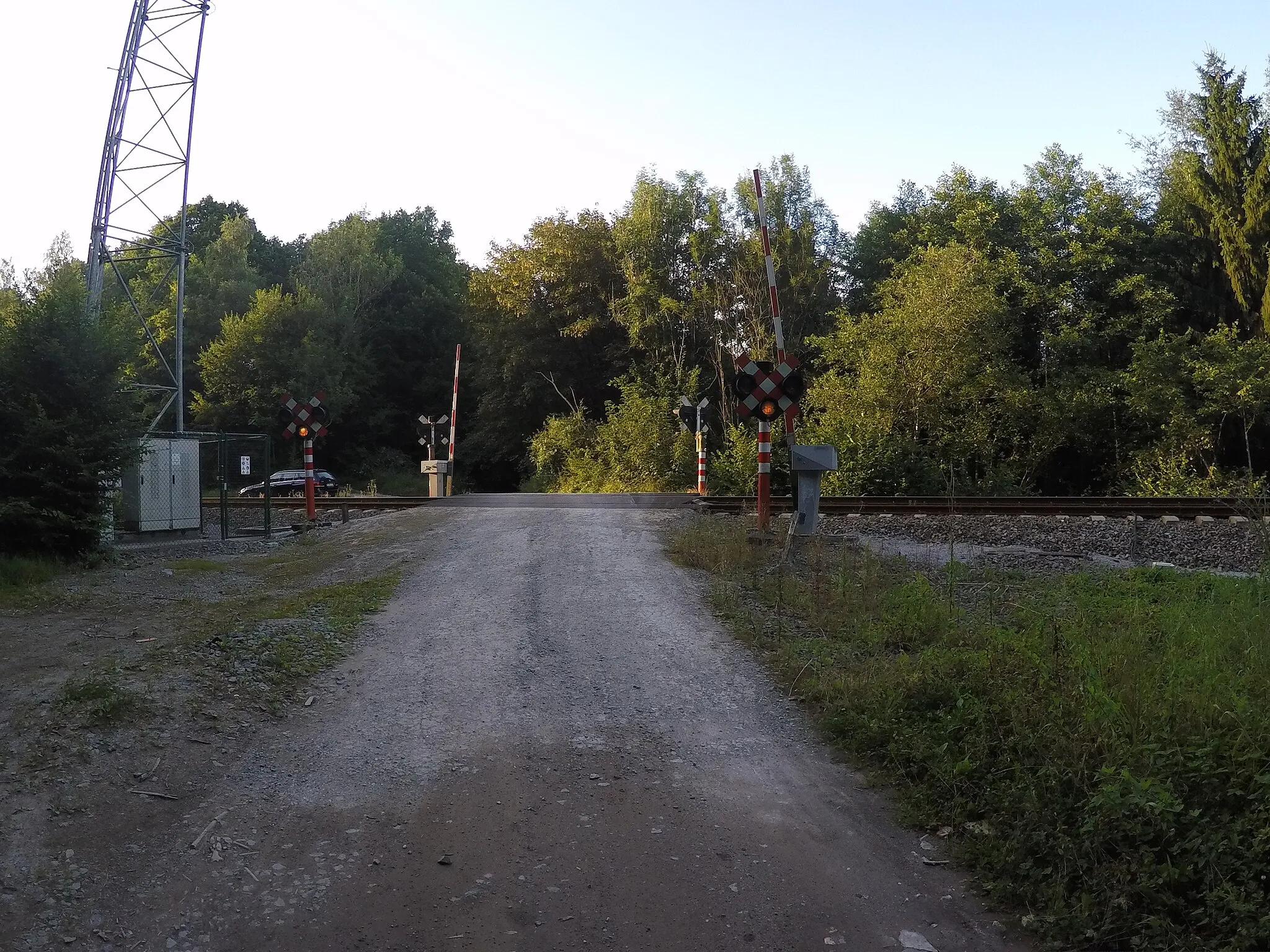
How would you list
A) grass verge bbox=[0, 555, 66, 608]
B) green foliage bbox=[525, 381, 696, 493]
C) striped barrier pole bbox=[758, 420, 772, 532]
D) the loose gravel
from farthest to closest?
green foliage bbox=[525, 381, 696, 493], striped barrier pole bbox=[758, 420, 772, 532], the loose gravel, grass verge bbox=[0, 555, 66, 608]

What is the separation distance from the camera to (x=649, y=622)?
27.1 ft

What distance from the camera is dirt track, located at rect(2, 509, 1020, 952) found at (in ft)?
11.8

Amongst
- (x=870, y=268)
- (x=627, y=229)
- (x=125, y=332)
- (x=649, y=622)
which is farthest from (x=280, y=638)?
(x=870, y=268)

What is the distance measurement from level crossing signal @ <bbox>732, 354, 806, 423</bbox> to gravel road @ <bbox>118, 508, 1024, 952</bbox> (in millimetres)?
5827

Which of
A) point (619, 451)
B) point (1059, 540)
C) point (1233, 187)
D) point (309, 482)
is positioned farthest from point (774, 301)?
point (1233, 187)

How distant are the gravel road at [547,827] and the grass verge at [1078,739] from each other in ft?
0.89

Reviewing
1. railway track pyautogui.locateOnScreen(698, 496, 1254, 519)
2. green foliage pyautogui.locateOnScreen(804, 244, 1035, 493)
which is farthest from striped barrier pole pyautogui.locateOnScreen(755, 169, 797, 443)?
green foliage pyautogui.locateOnScreen(804, 244, 1035, 493)

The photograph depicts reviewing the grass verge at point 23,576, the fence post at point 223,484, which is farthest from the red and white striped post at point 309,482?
the grass verge at point 23,576

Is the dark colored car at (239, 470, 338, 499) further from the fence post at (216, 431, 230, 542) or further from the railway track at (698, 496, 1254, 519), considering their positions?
the railway track at (698, 496, 1254, 519)

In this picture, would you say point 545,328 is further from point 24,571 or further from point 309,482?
point 24,571

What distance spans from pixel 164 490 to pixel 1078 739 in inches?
594

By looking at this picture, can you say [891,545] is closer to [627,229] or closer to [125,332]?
[125,332]

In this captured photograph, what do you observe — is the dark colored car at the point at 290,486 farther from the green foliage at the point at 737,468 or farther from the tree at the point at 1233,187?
the tree at the point at 1233,187

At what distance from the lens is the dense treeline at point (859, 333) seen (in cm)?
2577
